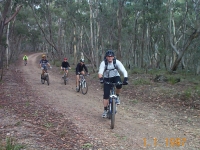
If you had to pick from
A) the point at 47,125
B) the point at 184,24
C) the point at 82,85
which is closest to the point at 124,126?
the point at 47,125

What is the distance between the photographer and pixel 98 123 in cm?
693

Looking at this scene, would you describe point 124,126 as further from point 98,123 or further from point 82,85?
point 82,85

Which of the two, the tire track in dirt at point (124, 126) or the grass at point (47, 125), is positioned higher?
the grass at point (47, 125)

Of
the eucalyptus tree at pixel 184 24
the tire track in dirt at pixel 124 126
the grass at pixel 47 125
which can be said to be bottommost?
the tire track in dirt at pixel 124 126

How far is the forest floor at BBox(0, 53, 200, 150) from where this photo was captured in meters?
5.32

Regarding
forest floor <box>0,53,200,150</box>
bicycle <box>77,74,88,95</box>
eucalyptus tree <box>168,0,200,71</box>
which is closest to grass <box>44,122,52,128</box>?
forest floor <box>0,53,200,150</box>

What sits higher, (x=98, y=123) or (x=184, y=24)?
(x=184, y=24)

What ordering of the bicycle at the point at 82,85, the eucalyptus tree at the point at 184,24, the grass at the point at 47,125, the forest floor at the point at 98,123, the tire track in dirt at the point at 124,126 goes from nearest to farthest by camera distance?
1. the forest floor at the point at 98,123
2. the tire track in dirt at the point at 124,126
3. the grass at the point at 47,125
4. the bicycle at the point at 82,85
5. the eucalyptus tree at the point at 184,24

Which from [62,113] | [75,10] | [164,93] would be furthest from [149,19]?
[62,113]

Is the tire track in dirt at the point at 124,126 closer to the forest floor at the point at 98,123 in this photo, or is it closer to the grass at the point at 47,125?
the forest floor at the point at 98,123

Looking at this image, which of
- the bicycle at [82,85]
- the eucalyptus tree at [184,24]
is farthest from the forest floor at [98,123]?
the eucalyptus tree at [184,24]

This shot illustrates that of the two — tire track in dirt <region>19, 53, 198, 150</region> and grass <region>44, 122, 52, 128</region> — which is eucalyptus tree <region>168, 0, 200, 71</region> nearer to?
tire track in dirt <region>19, 53, 198, 150</region>

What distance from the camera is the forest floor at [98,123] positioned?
5320 mm

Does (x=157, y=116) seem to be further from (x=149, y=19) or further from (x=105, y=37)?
(x=105, y=37)
